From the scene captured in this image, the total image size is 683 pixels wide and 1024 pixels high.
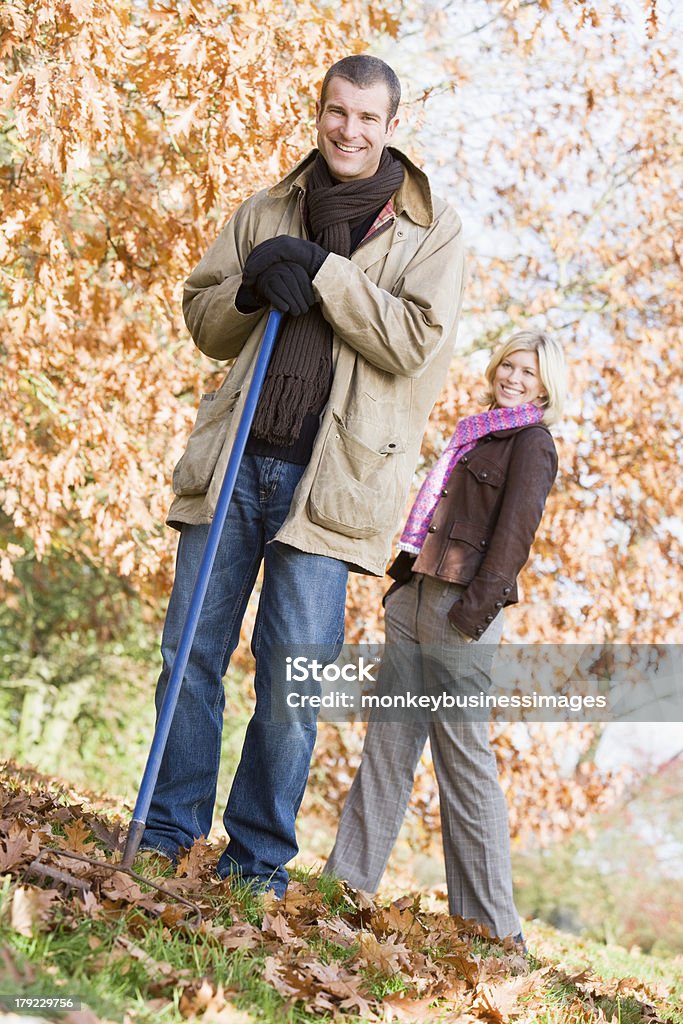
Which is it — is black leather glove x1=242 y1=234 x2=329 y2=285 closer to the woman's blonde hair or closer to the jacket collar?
the jacket collar

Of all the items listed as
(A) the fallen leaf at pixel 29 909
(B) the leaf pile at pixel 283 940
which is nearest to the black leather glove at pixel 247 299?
(B) the leaf pile at pixel 283 940

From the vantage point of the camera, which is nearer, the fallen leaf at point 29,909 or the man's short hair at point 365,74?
the fallen leaf at point 29,909

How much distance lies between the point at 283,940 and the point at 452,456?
1822 millimetres

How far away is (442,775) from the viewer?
11.4 ft

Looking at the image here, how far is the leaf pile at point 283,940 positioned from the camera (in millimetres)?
2027

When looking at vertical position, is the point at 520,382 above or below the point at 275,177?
below

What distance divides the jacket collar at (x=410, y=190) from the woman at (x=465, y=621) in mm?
939

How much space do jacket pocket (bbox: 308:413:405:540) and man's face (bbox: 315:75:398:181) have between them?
0.69 m

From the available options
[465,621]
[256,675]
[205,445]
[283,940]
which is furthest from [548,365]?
[283,940]

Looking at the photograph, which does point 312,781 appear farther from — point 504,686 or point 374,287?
point 374,287

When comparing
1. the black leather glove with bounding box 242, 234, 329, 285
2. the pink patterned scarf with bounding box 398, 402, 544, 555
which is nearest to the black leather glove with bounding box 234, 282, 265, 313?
the black leather glove with bounding box 242, 234, 329, 285

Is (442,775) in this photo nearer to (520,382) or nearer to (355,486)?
(355,486)

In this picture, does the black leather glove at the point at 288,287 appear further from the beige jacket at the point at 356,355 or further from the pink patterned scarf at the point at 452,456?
the pink patterned scarf at the point at 452,456

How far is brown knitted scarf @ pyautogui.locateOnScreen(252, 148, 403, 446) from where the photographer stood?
280cm
